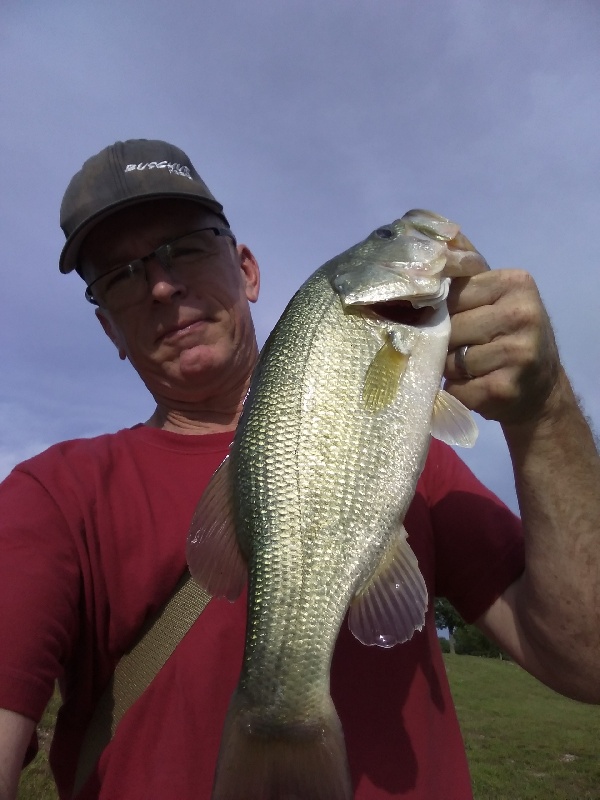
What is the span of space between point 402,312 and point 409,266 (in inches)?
5.3

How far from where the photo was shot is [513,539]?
2471mm

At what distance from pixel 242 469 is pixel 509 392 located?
0.77 metres

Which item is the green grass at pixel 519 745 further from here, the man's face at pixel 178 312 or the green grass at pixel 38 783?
the man's face at pixel 178 312

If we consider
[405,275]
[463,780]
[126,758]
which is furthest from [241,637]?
[405,275]

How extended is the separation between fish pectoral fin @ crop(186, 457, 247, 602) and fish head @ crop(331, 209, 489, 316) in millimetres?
656

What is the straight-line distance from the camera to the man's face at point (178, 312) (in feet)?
9.25

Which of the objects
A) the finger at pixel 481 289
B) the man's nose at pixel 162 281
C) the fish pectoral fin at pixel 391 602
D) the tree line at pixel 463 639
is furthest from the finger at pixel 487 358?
the tree line at pixel 463 639

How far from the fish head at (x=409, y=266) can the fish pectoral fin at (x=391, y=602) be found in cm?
66

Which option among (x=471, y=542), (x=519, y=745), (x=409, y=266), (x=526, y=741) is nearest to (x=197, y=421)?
(x=471, y=542)

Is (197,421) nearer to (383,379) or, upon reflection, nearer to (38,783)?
(383,379)

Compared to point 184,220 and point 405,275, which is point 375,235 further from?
point 184,220

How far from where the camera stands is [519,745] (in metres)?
12.3

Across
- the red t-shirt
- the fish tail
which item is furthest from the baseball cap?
the fish tail

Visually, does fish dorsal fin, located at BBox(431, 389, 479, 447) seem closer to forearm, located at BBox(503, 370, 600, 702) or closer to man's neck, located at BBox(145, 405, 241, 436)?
forearm, located at BBox(503, 370, 600, 702)
